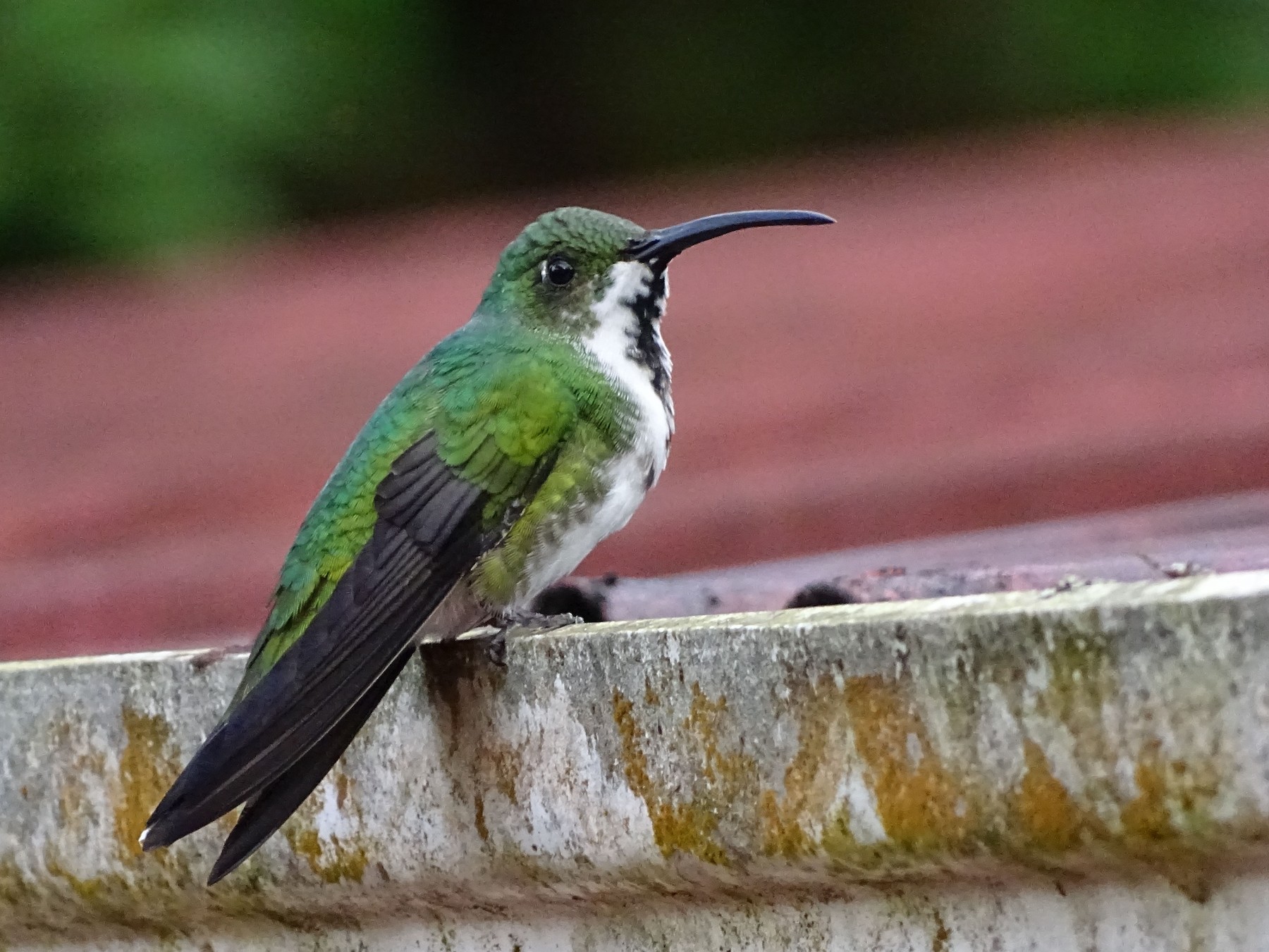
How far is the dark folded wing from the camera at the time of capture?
187cm

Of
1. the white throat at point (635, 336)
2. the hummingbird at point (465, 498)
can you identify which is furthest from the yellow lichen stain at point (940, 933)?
the white throat at point (635, 336)

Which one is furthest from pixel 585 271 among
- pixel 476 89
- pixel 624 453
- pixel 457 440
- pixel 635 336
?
pixel 476 89

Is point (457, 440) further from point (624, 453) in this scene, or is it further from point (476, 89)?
point (476, 89)

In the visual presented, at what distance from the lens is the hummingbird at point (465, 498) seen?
6.40 ft

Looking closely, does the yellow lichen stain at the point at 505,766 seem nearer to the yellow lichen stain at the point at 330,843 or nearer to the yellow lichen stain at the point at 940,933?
the yellow lichen stain at the point at 330,843

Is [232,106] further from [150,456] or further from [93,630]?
[93,630]

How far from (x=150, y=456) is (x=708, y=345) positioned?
137 centimetres

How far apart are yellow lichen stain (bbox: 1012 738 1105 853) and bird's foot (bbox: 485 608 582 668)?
0.68 metres

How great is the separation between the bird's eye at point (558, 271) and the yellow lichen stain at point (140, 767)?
43.3 inches

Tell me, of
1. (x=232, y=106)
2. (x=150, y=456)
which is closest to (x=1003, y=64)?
(x=232, y=106)

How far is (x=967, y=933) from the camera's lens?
1.58 metres

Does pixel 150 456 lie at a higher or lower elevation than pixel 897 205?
lower

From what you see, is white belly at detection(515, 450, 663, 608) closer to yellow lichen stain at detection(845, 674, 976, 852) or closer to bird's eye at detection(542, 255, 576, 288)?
bird's eye at detection(542, 255, 576, 288)

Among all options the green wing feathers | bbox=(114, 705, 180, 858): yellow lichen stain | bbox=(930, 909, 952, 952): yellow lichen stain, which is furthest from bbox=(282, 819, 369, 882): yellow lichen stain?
bbox=(930, 909, 952, 952): yellow lichen stain
